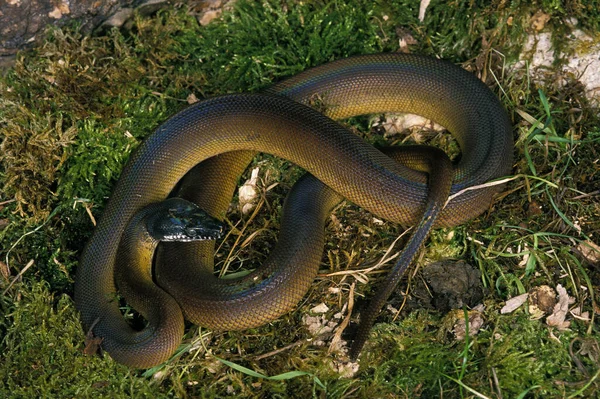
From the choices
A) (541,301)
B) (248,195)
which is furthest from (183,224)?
(541,301)

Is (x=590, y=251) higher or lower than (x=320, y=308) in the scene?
higher

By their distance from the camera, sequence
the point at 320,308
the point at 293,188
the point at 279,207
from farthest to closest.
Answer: the point at 279,207 < the point at 293,188 < the point at 320,308

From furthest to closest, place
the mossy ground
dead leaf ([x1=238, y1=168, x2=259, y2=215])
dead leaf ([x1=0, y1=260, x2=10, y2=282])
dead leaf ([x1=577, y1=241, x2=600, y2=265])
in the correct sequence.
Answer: dead leaf ([x1=238, y1=168, x2=259, y2=215])
dead leaf ([x1=0, y1=260, x2=10, y2=282])
dead leaf ([x1=577, y1=241, x2=600, y2=265])
the mossy ground

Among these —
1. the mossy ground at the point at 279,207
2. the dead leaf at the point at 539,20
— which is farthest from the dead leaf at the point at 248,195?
the dead leaf at the point at 539,20

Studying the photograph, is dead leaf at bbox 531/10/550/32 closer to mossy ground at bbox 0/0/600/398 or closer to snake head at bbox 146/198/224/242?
mossy ground at bbox 0/0/600/398

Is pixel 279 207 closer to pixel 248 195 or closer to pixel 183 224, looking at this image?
pixel 248 195

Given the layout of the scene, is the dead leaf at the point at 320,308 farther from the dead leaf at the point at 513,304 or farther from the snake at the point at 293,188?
the dead leaf at the point at 513,304

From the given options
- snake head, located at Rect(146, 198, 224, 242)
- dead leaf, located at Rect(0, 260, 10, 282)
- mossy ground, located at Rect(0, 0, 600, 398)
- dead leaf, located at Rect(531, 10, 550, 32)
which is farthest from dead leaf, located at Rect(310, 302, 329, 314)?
dead leaf, located at Rect(531, 10, 550, 32)

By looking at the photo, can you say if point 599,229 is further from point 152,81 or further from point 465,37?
point 152,81
